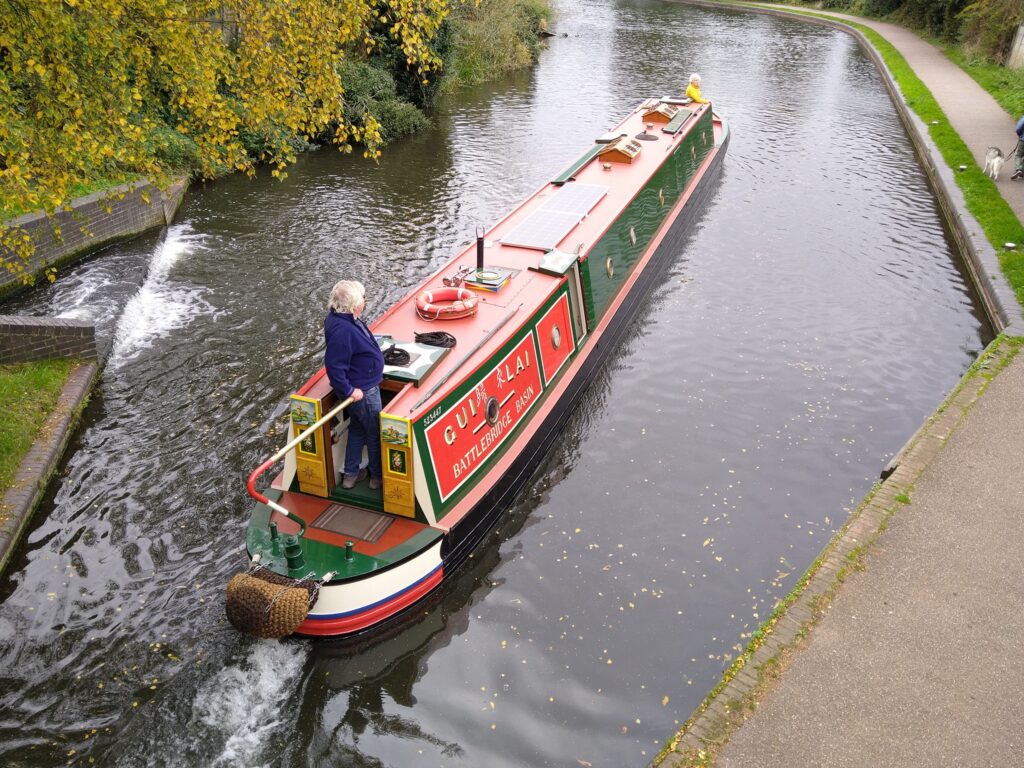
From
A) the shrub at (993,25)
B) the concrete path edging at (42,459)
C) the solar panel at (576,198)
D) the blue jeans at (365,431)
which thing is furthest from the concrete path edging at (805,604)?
the shrub at (993,25)

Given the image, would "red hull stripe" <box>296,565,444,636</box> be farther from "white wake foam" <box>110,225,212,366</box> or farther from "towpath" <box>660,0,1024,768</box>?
"white wake foam" <box>110,225,212,366</box>

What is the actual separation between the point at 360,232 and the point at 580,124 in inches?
363

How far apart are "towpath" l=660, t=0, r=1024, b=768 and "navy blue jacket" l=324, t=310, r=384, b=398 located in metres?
3.37

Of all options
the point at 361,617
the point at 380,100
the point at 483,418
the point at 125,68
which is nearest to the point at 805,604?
the point at 483,418

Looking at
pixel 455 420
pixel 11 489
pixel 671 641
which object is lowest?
pixel 671 641

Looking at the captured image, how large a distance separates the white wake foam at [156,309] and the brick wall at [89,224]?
75 centimetres

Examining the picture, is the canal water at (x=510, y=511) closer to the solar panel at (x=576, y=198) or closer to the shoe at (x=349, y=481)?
the shoe at (x=349, y=481)

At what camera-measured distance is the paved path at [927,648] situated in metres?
A: 5.11

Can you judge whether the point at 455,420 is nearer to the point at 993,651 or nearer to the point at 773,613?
the point at 773,613

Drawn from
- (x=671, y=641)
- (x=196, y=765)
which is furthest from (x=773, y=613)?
(x=196, y=765)

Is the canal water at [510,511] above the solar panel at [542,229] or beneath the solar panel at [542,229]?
beneath

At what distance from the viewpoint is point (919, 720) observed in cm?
528

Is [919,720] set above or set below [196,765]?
above

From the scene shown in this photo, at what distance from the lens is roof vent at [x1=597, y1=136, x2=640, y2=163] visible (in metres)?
12.6
